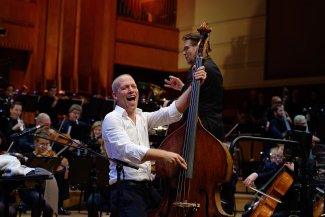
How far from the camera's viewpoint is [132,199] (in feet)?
12.2

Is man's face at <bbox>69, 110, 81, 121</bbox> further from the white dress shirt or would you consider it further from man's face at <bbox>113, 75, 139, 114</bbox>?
man's face at <bbox>113, 75, 139, 114</bbox>

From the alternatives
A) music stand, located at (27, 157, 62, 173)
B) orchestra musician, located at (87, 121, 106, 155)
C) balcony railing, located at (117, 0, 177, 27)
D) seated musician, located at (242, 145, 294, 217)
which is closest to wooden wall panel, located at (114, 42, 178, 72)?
balcony railing, located at (117, 0, 177, 27)

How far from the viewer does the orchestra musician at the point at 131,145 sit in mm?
3656

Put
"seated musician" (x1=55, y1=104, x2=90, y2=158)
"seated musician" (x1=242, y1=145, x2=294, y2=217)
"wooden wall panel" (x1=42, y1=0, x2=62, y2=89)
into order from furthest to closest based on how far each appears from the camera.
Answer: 1. "wooden wall panel" (x1=42, y1=0, x2=62, y2=89)
2. "seated musician" (x1=55, y1=104, x2=90, y2=158)
3. "seated musician" (x1=242, y1=145, x2=294, y2=217)

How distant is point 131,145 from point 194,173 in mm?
416

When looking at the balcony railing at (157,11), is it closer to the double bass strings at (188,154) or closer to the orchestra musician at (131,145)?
the orchestra musician at (131,145)

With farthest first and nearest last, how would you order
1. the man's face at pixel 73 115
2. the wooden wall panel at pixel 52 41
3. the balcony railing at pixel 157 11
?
the balcony railing at pixel 157 11
the wooden wall panel at pixel 52 41
the man's face at pixel 73 115

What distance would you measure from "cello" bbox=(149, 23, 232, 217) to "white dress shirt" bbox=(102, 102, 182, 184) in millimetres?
162

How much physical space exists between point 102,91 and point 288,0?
15.2 ft

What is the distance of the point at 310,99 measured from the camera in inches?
481

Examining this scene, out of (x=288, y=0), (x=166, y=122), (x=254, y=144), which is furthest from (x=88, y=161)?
(x=288, y=0)

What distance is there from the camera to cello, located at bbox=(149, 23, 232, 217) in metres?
3.58

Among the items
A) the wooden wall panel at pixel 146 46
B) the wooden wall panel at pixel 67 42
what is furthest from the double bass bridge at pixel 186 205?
the wooden wall panel at pixel 146 46

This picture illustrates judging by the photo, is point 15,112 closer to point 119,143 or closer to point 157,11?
point 119,143
